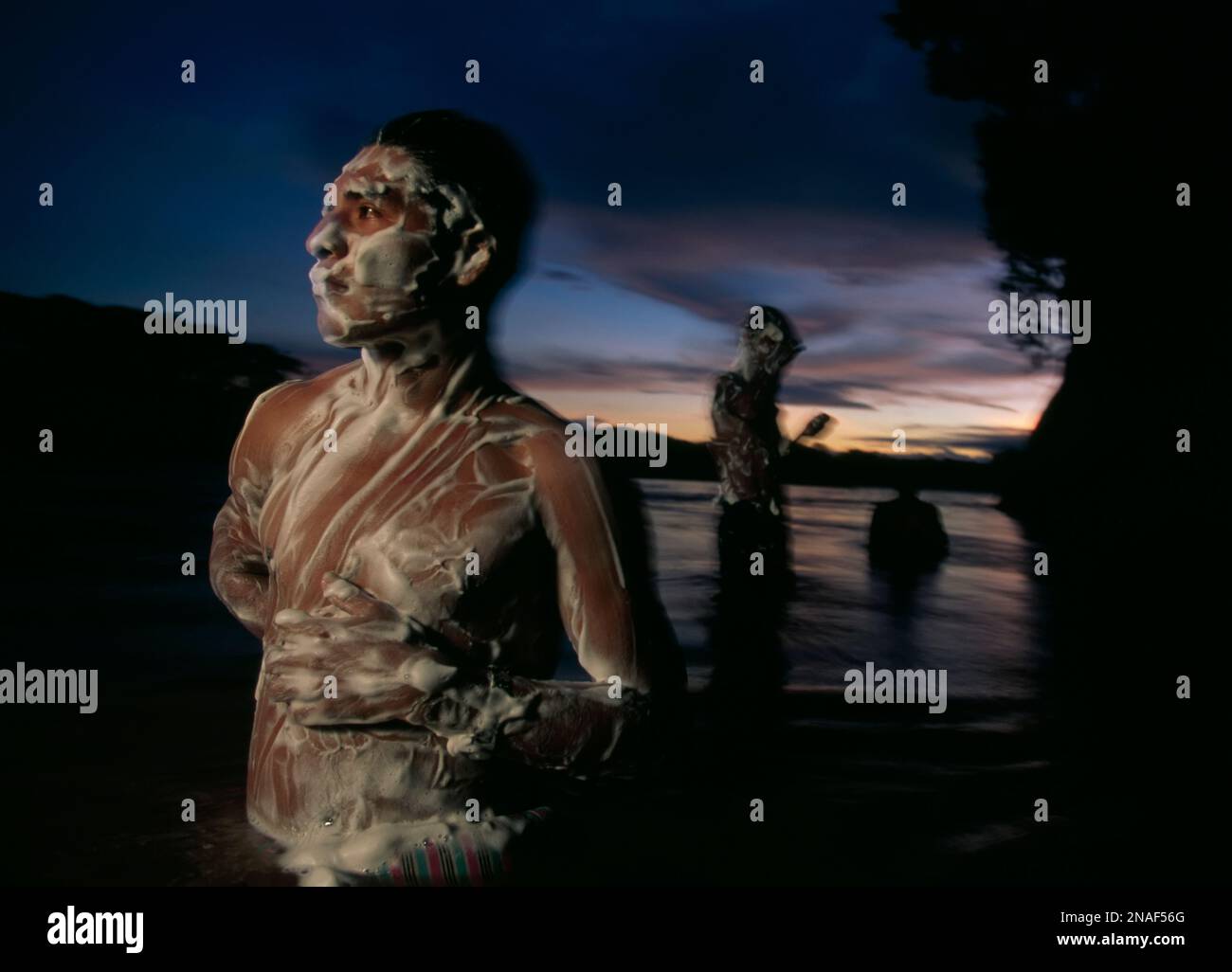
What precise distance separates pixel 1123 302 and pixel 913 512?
10.5 feet

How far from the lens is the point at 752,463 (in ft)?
20.9

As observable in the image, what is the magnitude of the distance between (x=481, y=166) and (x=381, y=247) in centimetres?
19

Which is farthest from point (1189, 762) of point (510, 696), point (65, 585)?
point (65, 585)

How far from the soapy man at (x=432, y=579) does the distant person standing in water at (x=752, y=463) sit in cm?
441

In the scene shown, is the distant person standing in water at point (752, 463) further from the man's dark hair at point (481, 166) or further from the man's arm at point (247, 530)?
the man's dark hair at point (481, 166)

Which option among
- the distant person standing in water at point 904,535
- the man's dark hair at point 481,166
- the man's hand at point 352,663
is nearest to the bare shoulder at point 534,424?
the man's dark hair at point 481,166

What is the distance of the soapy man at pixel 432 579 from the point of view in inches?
66.8

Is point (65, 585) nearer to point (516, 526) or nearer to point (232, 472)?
point (232, 472)

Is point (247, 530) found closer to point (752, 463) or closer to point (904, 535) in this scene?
point (752, 463)

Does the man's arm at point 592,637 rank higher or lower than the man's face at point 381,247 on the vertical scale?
lower

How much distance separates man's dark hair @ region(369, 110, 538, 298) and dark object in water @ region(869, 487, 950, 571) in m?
6.63

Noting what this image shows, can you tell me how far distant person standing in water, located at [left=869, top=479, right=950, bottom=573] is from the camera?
8305 mm

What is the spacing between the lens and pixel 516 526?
1.75 m

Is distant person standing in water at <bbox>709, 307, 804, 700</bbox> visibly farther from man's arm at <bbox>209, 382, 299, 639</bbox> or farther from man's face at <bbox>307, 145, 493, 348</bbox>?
man's face at <bbox>307, 145, 493, 348</bbox>
